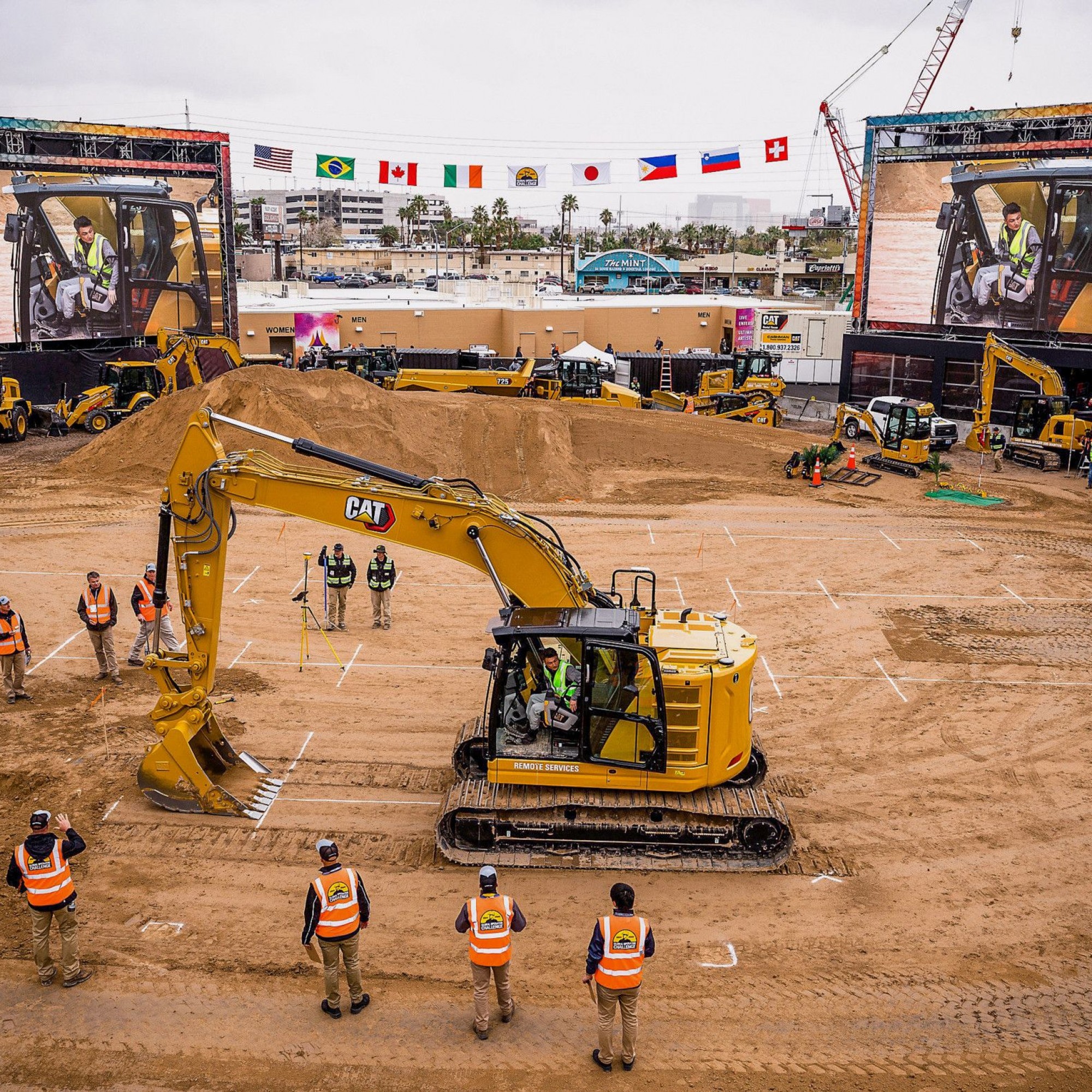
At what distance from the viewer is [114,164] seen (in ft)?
139

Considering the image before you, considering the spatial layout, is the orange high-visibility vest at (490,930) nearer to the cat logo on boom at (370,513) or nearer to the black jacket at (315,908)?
the black jacket at (315,908)

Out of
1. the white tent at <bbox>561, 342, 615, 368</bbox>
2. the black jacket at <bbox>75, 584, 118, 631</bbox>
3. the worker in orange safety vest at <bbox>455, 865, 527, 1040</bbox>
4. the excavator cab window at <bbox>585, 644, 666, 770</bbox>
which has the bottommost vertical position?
the worker in orange safety vest at <bbox>455, 865, 527, 1040</bbox>

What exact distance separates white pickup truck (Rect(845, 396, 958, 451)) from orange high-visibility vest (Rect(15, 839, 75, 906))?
31.0m

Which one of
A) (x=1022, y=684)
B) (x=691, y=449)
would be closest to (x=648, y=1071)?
(x=1022, y=684)

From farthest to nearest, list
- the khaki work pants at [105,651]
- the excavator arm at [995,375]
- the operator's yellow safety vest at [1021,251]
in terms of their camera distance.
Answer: the operator's yellow safety vest at [1021,251] → the excavator arm at [995,375] → the khaki work pants at [105,651]

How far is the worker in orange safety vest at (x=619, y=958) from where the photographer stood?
898cm

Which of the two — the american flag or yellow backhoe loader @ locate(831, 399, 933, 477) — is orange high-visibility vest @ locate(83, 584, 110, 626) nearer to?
yellow backhoe loader @ locate(831, 399, 933, 477)

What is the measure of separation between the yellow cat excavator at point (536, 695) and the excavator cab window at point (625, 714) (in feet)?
0.06

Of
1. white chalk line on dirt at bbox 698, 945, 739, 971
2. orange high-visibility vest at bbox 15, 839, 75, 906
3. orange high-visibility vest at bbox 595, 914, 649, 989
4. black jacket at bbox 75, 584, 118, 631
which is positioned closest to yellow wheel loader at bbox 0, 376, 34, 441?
black jacket at bbox 75, 584, 118, 631

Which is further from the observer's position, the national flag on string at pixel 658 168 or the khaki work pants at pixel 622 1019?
the national flag on string at pixel 658 168

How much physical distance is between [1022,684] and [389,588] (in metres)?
10.9

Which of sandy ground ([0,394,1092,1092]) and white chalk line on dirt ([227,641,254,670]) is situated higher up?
white chalk line on dirt ([227,641,254,670])

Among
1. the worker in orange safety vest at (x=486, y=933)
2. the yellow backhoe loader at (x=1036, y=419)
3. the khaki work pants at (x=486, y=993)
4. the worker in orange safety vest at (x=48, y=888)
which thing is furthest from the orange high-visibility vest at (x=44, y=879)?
the yellow backhoe loader at (x=1036, y=419)

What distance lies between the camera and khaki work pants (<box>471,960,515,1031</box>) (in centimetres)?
952
